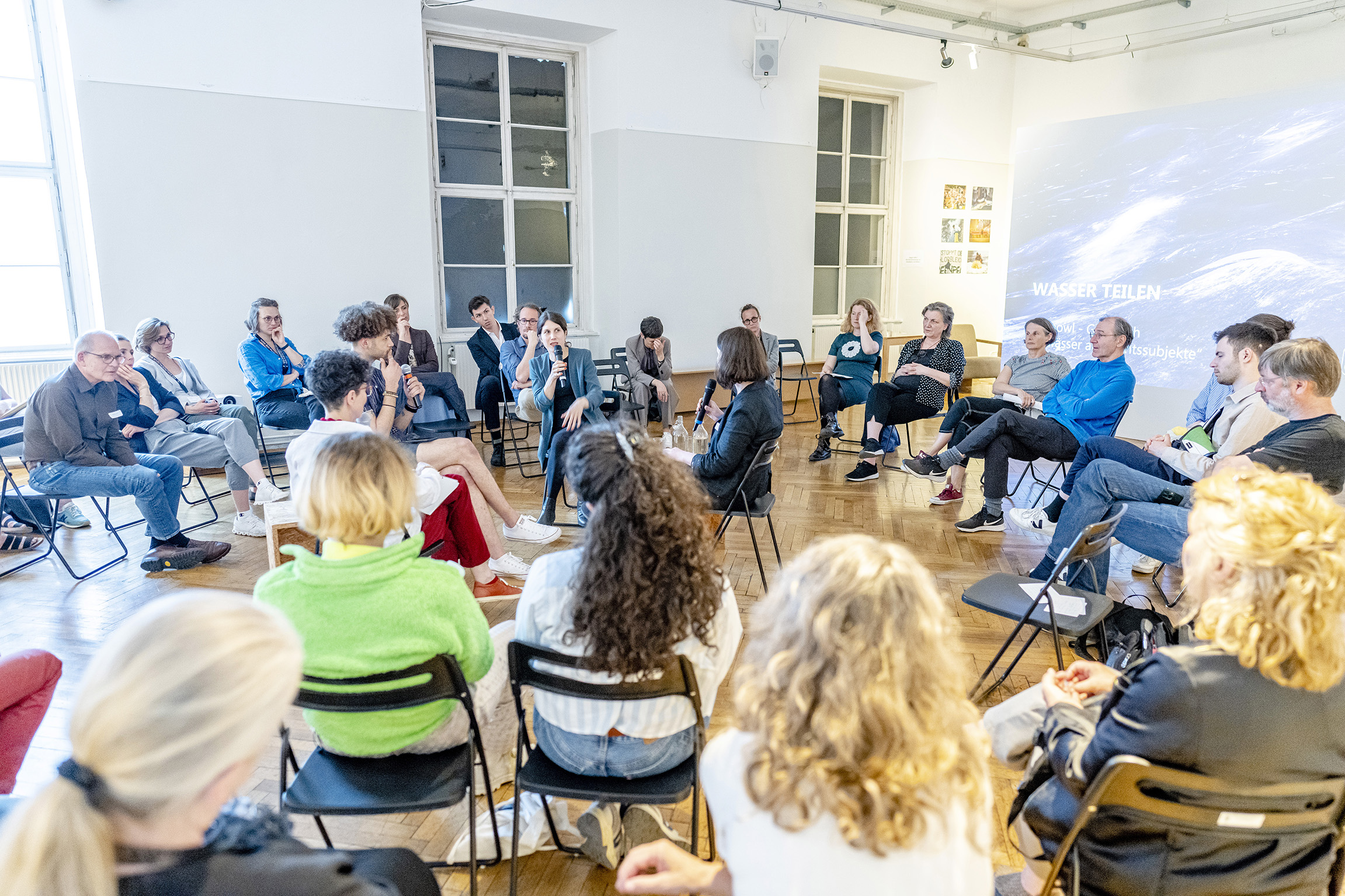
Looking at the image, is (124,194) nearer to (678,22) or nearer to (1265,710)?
(678,22)

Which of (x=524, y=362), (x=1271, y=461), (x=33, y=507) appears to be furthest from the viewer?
(x=524, y=362)

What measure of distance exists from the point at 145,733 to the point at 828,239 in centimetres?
999

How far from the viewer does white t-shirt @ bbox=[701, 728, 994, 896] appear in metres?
1.08

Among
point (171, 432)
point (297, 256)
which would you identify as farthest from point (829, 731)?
point (297, 256)

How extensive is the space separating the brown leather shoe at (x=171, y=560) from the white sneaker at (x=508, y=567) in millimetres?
1553

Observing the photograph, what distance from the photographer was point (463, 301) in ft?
26.4

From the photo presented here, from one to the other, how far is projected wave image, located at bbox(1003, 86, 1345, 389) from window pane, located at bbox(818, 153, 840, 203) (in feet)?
7.05

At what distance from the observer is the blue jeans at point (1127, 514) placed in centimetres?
331

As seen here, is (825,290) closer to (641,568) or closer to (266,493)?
(266,493)

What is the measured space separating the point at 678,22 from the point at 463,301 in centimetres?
330

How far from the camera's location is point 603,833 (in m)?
2.15

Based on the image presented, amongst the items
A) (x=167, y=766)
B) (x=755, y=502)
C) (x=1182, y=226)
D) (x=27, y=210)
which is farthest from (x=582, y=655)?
(x=1182, y=226)

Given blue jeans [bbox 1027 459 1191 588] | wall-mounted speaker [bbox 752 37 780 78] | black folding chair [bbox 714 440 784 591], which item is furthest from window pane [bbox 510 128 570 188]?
blue jeans [bbox 1027 459 1191 588]

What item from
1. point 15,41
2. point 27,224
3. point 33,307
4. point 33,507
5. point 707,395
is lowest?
point 33,507
